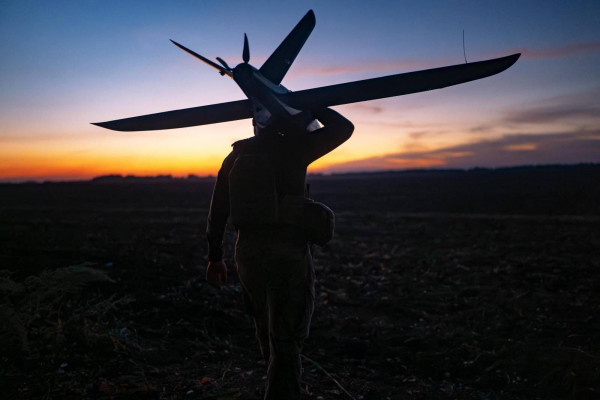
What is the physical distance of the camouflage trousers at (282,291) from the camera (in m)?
2.72

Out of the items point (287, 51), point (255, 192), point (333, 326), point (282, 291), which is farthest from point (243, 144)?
point (333, 326)

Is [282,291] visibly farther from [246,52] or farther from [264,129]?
[246,52]

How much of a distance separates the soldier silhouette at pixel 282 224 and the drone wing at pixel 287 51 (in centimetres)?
51

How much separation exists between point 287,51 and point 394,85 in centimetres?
105

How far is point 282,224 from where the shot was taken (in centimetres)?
278

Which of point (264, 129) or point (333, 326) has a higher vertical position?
point (264, 129)

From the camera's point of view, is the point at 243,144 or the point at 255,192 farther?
the point at 243,144

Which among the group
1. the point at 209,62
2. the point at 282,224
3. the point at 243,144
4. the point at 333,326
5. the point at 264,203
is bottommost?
the point at 333,326

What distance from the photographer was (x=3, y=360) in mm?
4062

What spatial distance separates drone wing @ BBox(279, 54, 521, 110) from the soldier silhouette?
12 centimetres

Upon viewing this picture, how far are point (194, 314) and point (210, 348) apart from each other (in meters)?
1.27

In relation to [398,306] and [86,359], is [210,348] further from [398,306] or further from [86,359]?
[398,306]

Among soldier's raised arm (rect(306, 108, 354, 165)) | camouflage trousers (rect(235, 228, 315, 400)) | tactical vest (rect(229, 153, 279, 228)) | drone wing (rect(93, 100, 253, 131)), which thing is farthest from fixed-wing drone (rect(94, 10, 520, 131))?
camouflage trousers (rect(235, 228, 315, 400))

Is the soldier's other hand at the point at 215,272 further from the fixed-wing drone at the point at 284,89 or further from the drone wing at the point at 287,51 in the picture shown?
the drone wing at the point at 287,51
